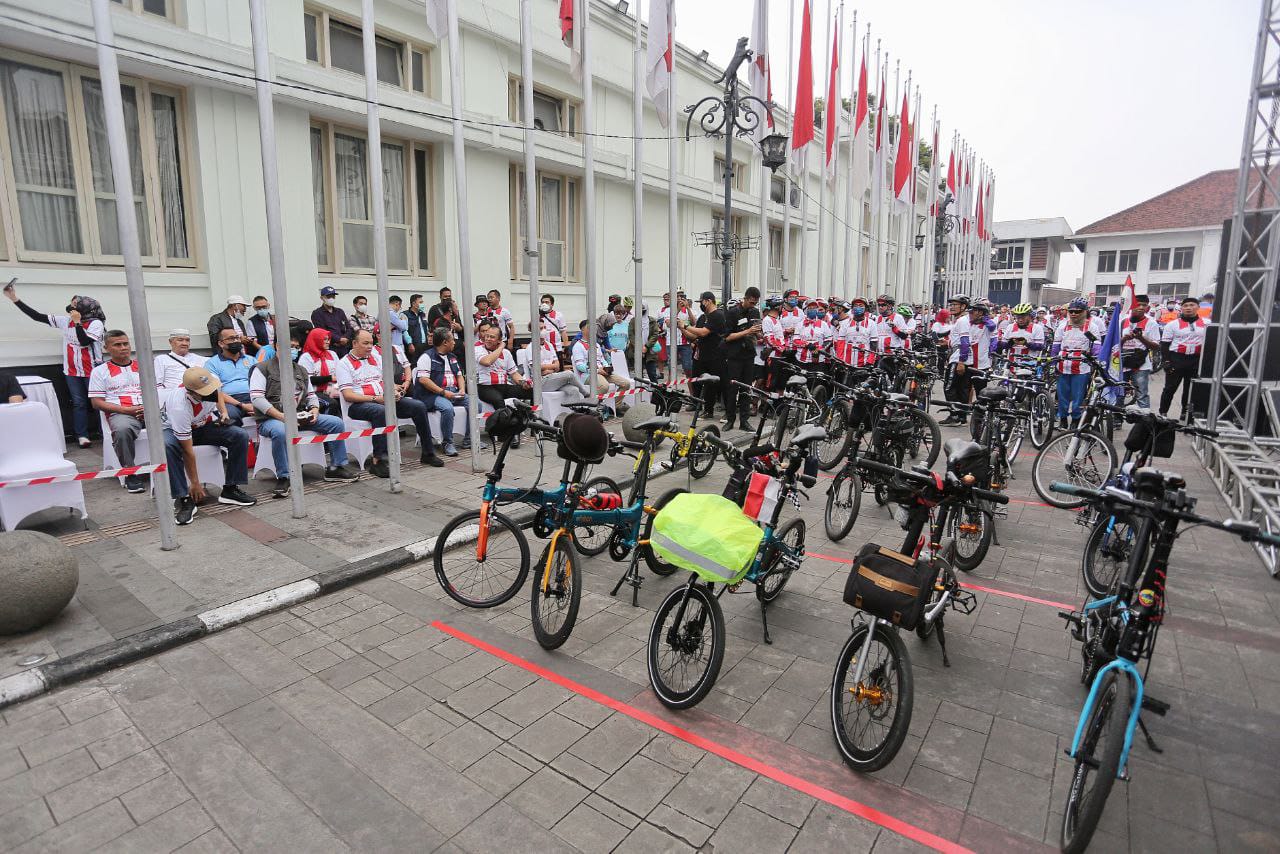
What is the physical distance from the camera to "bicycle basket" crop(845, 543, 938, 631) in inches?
135

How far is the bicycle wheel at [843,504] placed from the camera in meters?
6.71

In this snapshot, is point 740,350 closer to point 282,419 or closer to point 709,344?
point 709,344

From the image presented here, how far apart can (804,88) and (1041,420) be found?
9.23 metres

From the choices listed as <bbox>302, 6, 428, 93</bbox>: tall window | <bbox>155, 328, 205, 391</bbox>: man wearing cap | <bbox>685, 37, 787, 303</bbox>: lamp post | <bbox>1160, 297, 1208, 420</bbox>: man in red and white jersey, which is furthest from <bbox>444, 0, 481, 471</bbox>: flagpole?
<bbox>1160, 297, 1208, 420</bbox>: man in red and white jersey

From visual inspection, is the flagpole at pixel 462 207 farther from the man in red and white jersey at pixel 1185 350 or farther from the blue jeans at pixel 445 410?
the man in red and white jersey at pixel 1185 350

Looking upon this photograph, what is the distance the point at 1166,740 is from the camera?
3754 mm

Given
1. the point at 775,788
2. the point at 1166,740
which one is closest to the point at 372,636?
the point at 775,788

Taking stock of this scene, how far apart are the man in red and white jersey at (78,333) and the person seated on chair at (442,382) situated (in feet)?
12.4

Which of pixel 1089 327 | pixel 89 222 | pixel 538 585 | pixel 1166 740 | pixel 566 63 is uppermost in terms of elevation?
pixel 566 63

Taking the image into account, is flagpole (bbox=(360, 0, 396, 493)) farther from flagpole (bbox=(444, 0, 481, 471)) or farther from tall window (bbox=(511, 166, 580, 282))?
tall window (bbox=(511, 166, 580, 282))

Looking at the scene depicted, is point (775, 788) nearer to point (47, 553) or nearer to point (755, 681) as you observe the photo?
point (755, 681)

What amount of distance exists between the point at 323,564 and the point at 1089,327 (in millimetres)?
12393

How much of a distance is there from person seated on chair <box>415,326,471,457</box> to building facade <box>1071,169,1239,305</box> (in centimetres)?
4873

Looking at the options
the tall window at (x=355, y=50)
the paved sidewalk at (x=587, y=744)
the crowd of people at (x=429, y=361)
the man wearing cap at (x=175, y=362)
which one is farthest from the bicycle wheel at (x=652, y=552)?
the tall window at (x=355, y=50)
